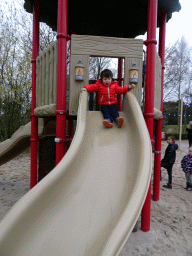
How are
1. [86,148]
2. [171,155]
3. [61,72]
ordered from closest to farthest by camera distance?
1. [86,148]
2. [61,72]
3. [171,155]

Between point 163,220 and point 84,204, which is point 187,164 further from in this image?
point 84,204

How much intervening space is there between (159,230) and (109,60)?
37.4 ft

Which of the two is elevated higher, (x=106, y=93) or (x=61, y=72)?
(x=61, y=72)

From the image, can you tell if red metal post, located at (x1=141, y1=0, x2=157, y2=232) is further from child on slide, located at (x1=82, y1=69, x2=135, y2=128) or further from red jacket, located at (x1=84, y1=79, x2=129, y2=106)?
red jacket, located at (x1=84, y1=79, x2=129, y2=106)

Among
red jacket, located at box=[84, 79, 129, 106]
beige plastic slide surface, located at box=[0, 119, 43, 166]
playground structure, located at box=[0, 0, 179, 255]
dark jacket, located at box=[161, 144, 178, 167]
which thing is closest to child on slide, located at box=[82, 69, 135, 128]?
red jacket, located at box=[84, 79, 129, 106]

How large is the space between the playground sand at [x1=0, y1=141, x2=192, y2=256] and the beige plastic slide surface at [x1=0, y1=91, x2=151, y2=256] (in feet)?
3.71

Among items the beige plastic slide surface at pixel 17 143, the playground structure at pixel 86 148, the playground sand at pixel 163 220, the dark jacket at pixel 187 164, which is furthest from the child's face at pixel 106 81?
the dark jacket at pixel 187 164

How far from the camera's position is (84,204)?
1931 millimetres

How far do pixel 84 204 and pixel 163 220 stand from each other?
88.2 inches

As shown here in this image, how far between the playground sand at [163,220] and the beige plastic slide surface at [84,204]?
1132mm

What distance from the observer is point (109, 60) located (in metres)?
12.9

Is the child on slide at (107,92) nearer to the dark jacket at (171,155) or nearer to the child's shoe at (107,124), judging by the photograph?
the child's shoe at (107,124)

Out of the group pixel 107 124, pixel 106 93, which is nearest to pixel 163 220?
pixel 107 124

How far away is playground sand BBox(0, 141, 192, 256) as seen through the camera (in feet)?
8.75
